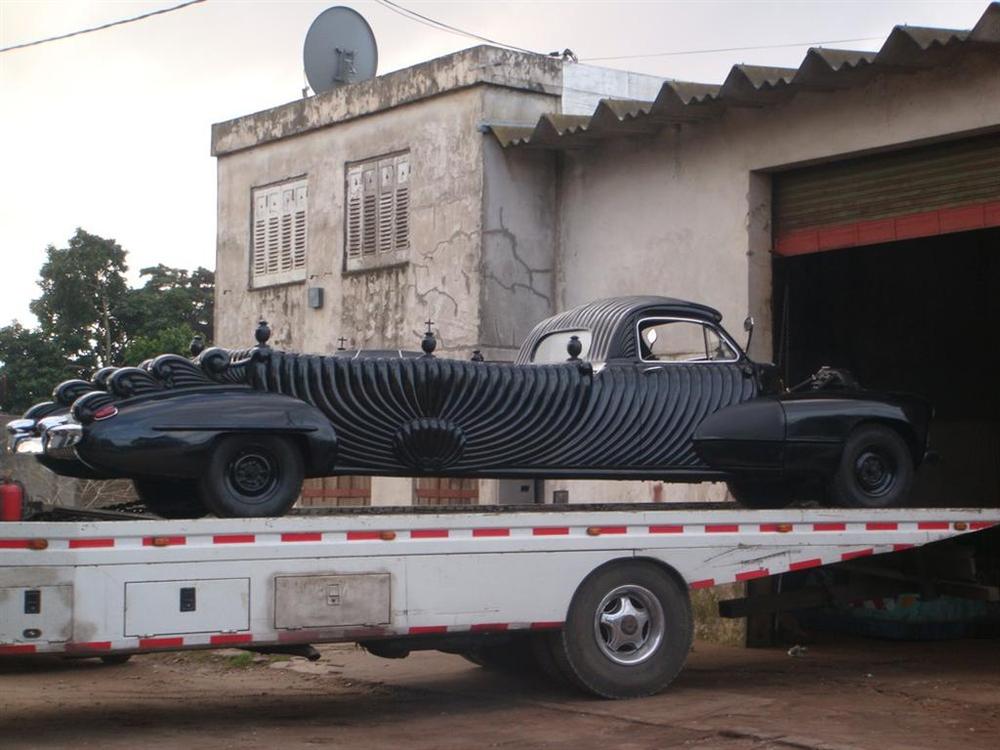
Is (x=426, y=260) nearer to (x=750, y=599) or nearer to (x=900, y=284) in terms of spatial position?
(x=900, y=284)

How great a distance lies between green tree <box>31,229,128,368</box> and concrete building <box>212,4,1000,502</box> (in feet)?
73.6

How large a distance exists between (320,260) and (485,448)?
27.4ft

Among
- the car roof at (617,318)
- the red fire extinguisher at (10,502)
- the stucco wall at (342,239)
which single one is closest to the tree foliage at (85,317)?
the stucco wall at (342,239)

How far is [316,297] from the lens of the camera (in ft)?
56.2

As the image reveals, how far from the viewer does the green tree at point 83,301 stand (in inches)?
1586

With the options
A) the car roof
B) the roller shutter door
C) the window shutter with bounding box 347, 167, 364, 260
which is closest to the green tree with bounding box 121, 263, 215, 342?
the window shutter with bounding box 347, 167, 364, 260

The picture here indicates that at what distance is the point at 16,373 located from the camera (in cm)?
3891

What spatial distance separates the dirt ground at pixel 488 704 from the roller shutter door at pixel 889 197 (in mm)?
3322

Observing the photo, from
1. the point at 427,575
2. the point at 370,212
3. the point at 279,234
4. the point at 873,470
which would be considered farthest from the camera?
the point at 279,234

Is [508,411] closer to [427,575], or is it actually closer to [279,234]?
[427,575]

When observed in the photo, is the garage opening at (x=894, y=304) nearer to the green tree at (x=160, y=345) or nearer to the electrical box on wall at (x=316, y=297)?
the electrical box on wall at (x=316, y=297)

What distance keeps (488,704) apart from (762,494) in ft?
8.58

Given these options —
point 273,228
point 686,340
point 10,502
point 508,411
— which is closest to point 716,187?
point 686,340

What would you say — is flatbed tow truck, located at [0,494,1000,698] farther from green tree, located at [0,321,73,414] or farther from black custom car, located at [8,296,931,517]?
green tree, located at [0,321,73,414]
